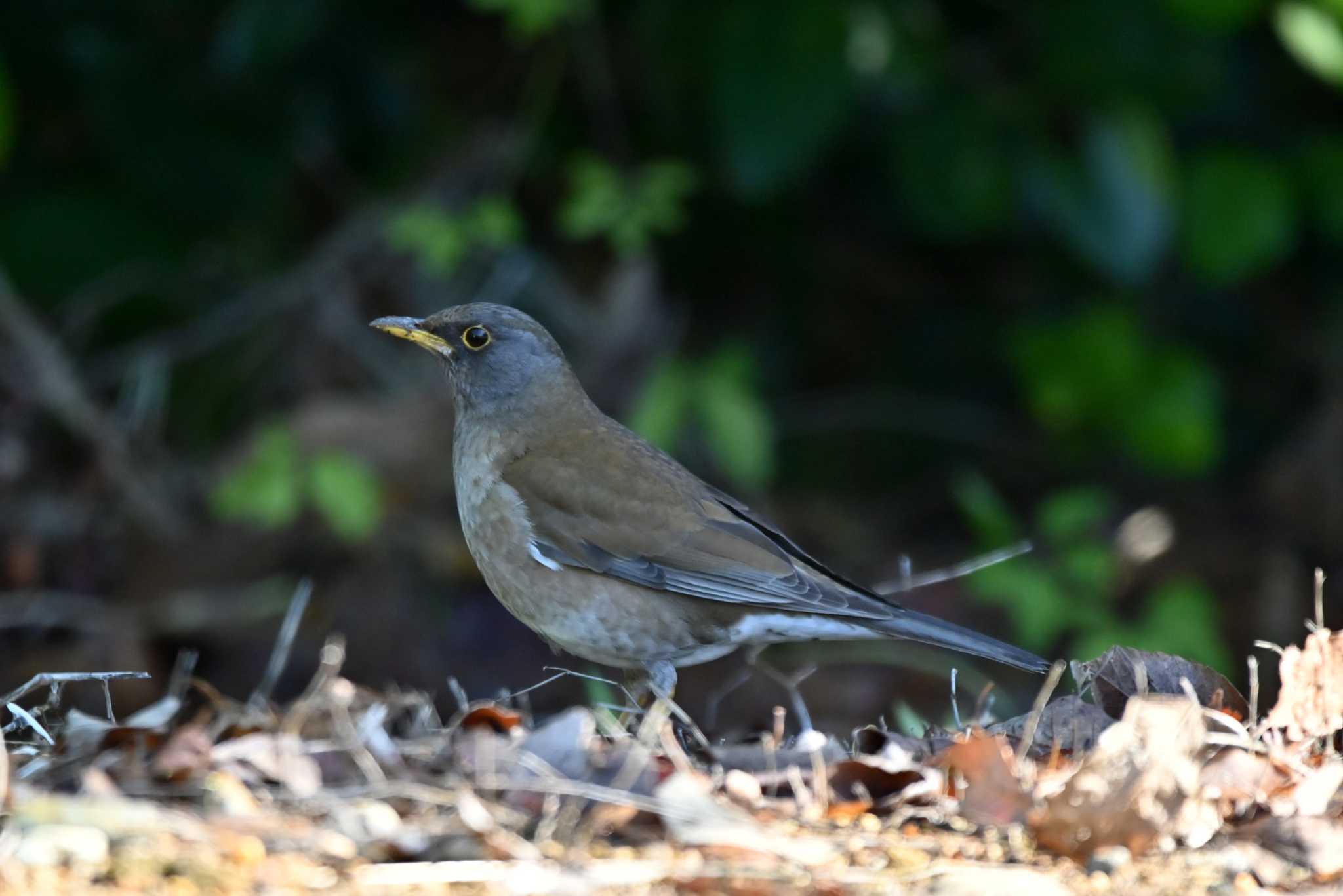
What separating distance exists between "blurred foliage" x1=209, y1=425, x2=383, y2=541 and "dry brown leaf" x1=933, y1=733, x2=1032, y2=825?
474 cm

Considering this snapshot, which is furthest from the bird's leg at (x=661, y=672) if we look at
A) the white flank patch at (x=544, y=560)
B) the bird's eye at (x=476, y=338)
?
the bird's eye at (x=476, y=338)

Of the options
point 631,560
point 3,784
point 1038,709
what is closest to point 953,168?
point 631,560

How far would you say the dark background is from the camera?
23.7 ft

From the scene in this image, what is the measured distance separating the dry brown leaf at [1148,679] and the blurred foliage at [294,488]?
4.30 metres

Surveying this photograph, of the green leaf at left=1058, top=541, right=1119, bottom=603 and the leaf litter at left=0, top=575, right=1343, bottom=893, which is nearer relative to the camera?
the leaf litter at left=0, top=575, right=1343, bottom=893

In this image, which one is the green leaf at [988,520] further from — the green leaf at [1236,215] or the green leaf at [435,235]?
the green leaf at [435,235]

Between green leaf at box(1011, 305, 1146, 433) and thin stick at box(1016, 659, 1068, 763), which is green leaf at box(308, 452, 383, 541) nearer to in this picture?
green leaf at box(1011, 305, 1146, 433)

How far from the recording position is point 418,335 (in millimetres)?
5527

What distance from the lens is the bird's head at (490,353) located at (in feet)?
18.0

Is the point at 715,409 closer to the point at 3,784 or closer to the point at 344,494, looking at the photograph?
the point at 344,494

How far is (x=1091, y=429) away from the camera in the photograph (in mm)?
8211

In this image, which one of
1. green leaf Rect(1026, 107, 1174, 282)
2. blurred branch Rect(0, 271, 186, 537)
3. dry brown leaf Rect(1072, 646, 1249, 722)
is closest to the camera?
dry brown leaf Rect(1072, 646, 1249, 722)

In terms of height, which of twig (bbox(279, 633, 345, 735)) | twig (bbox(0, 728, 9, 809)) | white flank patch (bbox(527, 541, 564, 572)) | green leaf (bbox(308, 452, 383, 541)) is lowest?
green leaf (bbox(308, 452, 383, 541))

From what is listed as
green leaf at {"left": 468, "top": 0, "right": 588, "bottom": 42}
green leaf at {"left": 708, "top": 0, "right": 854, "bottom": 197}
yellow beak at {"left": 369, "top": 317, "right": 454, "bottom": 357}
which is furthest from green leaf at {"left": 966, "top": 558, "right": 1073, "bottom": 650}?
green leaf at {"left": 468, "top": 0, "right": 588, "bottom": 42}
